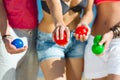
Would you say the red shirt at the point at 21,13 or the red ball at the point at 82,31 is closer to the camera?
the red ball at the point at 82,31

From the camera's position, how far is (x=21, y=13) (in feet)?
10.3

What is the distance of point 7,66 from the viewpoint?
3102 millimetres

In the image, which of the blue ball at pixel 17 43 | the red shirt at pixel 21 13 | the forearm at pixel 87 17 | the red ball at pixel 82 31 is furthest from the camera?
the red shirt at pixel 21 13

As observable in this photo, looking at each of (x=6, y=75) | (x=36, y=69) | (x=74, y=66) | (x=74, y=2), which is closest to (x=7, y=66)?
(x=6, y=75)

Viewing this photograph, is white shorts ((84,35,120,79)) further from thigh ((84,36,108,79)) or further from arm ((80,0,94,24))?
arm ((80,0,94,24))

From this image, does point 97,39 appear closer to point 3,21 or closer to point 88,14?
point 88,14

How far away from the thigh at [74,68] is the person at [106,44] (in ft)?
0.18

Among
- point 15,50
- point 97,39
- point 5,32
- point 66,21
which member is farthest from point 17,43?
point 97,39

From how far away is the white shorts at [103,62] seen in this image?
2.94m

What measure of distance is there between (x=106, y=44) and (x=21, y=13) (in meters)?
0.69

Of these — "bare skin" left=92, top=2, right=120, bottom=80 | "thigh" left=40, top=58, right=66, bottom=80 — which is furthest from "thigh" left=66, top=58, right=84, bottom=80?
"bare skin" left=92, top=2, right=120, bottom=80

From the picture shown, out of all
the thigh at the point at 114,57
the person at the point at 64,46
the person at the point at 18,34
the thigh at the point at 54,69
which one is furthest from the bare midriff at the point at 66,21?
the thigh at the point at 114,57

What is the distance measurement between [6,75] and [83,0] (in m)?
0.81

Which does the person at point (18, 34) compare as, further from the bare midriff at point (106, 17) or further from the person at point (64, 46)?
the bare midriff at point (106, 17)
